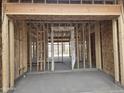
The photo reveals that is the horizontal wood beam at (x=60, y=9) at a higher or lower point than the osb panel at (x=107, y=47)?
higher

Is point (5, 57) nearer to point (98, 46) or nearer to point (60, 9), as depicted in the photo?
point (60, 9)

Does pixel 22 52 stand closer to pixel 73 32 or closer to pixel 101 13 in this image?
pixel 73 32

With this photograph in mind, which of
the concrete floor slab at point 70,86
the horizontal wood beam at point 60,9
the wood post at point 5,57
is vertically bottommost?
the concrete floor slab at point 70,86

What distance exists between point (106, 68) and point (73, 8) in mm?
4387

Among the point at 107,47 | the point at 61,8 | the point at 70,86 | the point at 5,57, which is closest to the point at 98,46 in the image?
the point at 107,47

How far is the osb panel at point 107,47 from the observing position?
912cm

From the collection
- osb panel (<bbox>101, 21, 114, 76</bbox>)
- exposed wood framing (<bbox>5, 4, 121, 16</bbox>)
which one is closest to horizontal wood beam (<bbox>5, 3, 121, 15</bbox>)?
A: exposed wood framing (<bbox>5, 4, 121, 16</bbox>)

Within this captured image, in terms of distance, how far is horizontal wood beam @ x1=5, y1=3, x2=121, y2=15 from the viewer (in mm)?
6613

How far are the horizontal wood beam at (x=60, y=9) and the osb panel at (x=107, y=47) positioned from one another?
211 cm

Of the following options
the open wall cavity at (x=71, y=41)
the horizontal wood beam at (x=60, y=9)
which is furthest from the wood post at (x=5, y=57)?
the open wall cavity at (x=71, y=41)

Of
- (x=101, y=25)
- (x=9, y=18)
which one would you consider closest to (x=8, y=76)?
(x=9, y=18)

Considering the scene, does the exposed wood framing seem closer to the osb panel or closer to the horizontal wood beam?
the horizontal wood beam

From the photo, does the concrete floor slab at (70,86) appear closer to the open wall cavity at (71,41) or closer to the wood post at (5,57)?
the wood post at (5,57)

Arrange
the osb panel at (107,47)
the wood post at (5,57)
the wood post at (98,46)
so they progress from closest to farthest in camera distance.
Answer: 1. the wood post at (5,57)
2. the osb panel at (107,47)
3. the wood post at (98,46)
